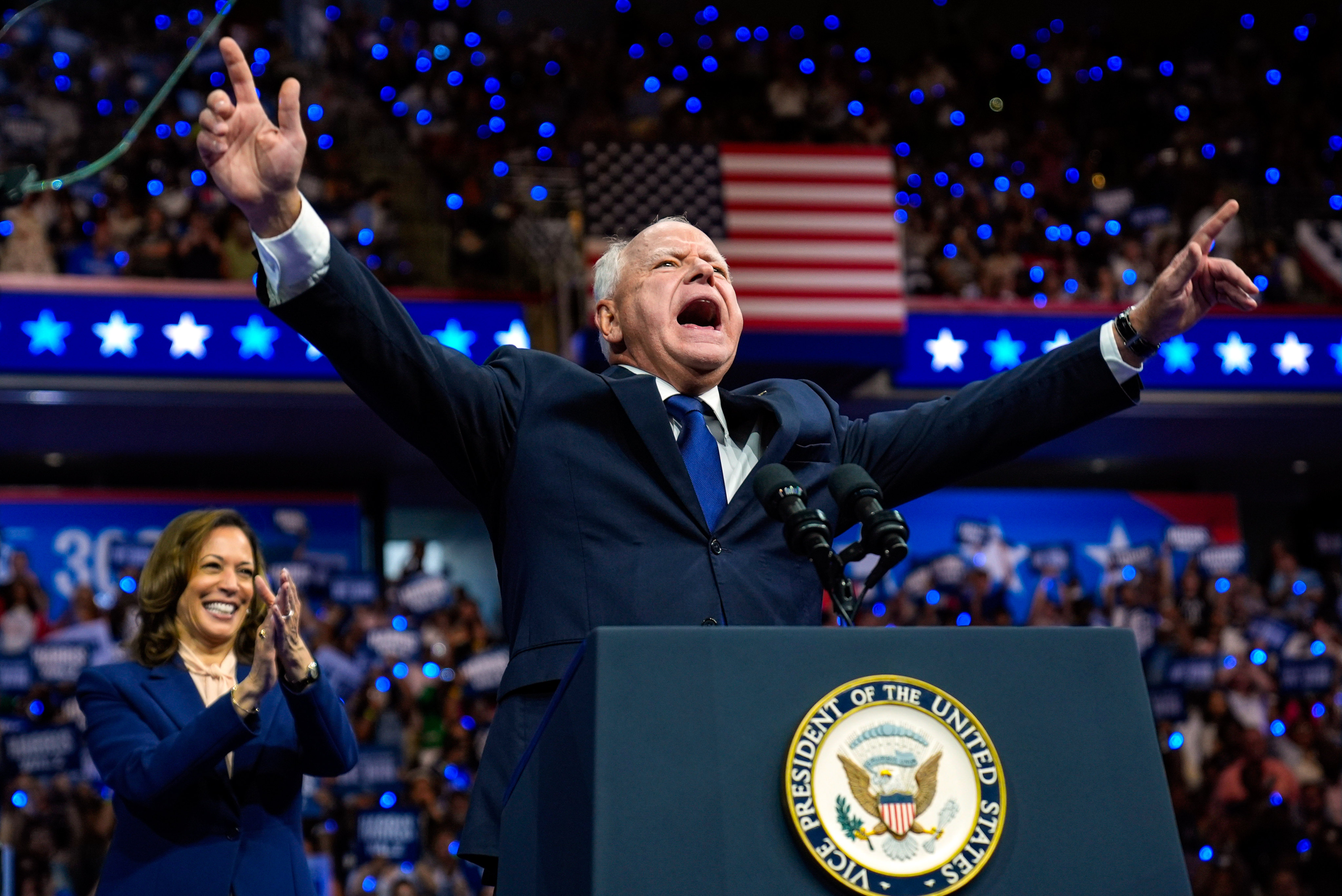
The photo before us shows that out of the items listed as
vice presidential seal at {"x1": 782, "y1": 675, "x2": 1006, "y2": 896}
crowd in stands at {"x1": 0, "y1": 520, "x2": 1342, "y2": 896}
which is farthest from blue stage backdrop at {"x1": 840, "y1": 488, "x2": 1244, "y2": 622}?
vice presidential seal at {"x1": 782, "y1": 675, "x2": 1006, "y2": 896}

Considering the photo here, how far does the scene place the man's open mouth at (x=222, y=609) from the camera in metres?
2.64

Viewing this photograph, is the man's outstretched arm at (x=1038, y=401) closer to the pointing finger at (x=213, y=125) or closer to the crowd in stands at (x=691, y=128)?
the pointing finger at (x=213, y=125)

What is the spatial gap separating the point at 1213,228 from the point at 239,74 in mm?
1152

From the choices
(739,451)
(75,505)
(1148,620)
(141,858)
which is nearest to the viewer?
(739,451)

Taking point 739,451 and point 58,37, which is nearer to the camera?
point 739,451

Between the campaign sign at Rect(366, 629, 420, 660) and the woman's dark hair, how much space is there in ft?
16.8

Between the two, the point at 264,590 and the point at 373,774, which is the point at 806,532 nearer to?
the point at 264,590

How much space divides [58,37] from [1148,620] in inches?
307

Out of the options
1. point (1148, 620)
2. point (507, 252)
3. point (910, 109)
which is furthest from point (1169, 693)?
point (910, 109)

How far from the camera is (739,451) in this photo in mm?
1857

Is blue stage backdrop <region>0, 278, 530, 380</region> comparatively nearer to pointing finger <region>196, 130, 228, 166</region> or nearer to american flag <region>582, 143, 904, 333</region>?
american flag <region>582, 143, 904, 333</region>

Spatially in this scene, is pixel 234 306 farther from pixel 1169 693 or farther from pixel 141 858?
pixel 141 858

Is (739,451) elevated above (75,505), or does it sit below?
below

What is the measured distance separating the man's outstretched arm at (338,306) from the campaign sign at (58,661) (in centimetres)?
638
